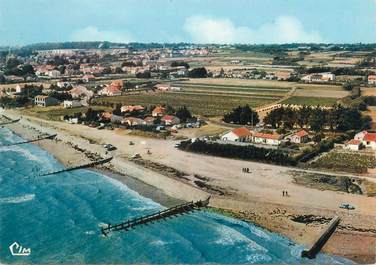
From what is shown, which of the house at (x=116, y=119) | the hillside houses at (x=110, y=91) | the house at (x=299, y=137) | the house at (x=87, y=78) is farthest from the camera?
the house at (x=87, y=78)

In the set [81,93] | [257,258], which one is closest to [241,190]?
[257,258]

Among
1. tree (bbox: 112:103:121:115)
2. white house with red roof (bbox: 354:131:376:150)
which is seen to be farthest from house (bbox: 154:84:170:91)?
white house with red roof (bbox: 354:131:376:150)

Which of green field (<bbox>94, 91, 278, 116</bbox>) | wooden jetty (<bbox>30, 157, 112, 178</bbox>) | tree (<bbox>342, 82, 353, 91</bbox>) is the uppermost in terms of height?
tree (<bbox>342, 82, 353, 91</bbox>)

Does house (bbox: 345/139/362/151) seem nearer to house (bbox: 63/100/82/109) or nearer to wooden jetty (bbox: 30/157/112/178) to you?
wooden jetty (bbox: 30/157/112/178)

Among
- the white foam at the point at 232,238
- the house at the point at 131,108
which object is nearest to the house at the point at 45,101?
the house at the point at 131,108

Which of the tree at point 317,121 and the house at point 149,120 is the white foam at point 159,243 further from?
the house at point 149,120

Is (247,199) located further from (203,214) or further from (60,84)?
(60,84)
